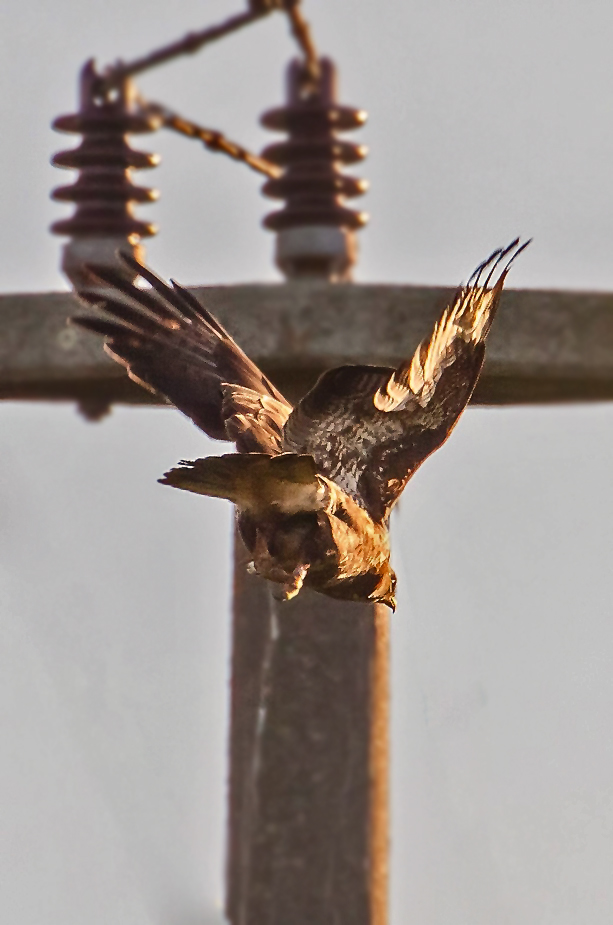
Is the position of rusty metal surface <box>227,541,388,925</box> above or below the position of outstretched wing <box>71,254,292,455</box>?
below

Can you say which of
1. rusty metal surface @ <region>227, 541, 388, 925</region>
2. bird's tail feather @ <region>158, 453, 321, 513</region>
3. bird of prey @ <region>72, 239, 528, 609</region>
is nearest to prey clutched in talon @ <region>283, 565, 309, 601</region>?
bird of prey @ <region>72, 239, 528, 609</region>

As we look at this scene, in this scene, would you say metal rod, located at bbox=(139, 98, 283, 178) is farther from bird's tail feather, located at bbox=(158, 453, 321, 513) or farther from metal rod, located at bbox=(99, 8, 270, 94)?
bird's tail feather, located at bbox=(158, 453, 321, 513)

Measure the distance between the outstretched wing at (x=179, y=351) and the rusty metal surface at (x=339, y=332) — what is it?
1.72 feet

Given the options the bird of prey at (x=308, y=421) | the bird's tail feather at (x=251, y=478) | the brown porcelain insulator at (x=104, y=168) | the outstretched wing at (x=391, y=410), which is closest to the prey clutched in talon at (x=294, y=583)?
the bird of prey at (x=308, y=421)

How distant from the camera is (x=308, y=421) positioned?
5172 millimetres

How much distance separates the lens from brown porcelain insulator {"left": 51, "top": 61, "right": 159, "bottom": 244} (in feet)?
24.0

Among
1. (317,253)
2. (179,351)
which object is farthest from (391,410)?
(317,253)

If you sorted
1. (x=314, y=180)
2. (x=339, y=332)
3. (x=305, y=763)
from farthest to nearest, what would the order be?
1. (x=314, y=180)
2. (x=305, y=763)
3. (x=339, y=332)

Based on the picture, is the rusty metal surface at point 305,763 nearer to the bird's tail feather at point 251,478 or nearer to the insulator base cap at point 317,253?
the insulator base cap at point 317,253

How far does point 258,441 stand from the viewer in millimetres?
4938

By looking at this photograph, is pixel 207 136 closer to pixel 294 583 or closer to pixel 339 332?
pixel 339 332

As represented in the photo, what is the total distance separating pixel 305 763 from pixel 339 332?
1.82 meters

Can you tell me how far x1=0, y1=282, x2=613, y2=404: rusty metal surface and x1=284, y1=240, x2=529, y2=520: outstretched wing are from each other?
42.8 inches

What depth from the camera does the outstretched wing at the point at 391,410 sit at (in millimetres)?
5121
